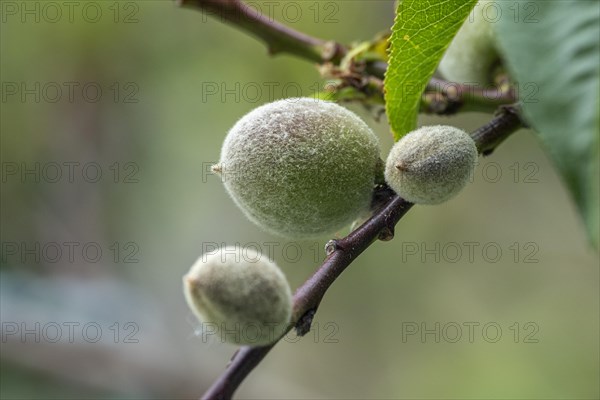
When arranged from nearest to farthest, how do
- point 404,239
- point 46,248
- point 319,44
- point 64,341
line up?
point 319,44
point 64,341
point 404,239
point 46,248

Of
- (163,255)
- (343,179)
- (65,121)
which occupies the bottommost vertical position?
(163,255)

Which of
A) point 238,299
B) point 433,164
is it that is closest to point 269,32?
point 433,164

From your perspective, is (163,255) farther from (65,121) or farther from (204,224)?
(65,121)

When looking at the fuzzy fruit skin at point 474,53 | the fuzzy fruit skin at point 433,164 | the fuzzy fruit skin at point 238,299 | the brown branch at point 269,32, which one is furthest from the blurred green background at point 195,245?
the fuzzy fruit skin at point 238,299

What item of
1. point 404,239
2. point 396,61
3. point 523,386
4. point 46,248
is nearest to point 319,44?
point 396,61

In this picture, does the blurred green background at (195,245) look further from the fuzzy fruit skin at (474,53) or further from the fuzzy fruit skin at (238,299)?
the fuzzy fruit skin at (238,299)

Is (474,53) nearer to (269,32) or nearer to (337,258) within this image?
(269,32)

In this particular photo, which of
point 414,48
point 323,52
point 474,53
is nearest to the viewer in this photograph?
point 414,48

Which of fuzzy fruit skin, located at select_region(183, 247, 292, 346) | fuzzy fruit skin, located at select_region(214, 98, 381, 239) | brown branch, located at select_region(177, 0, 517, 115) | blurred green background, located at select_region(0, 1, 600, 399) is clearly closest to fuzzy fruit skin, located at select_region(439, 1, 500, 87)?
brown branch, located at select_region(177, 0, 517, 115)
